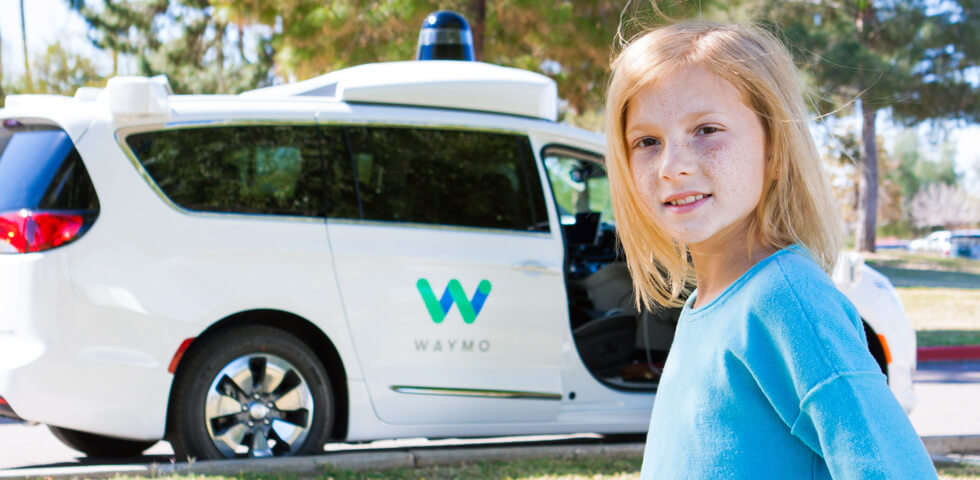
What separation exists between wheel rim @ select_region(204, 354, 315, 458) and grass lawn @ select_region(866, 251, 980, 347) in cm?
796

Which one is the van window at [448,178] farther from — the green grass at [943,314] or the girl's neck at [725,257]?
the green grass at [943,314]

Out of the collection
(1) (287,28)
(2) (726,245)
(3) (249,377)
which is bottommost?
(3) (249,377)

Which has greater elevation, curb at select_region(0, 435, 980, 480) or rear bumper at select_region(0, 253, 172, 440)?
rear bumper at select_region(0, 253, 172, 440)

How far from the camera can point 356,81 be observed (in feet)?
16.5

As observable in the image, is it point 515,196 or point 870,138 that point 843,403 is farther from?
point 870,138

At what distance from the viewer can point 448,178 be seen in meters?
5.09

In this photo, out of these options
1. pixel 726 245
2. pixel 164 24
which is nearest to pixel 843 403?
pixel 726 245

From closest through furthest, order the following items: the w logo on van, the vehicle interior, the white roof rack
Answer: the w logo on van → the white roof rack → the vehicle interior

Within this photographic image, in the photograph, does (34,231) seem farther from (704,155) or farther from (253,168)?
(704,155)

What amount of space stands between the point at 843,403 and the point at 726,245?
35 centimetres

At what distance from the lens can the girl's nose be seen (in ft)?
4.14

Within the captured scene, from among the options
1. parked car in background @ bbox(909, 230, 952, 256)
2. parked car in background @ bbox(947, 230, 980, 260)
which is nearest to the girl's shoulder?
parked car in background @ bbox(947, 230, 980, 260)

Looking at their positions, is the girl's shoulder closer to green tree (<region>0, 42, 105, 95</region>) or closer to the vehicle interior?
the vehicle interior

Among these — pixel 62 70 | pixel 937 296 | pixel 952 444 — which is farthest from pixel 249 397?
pixel 62 70
